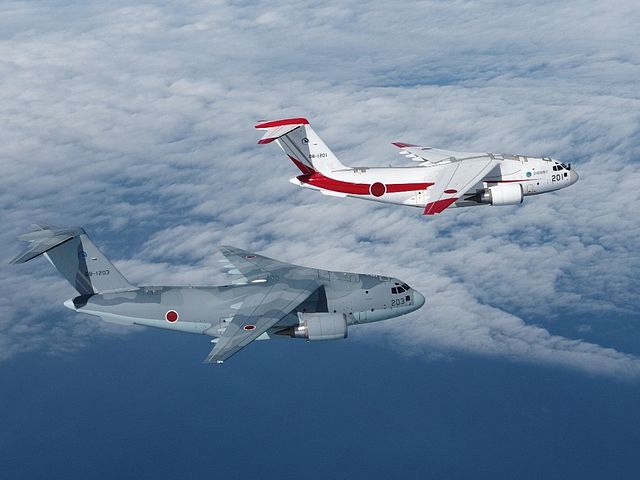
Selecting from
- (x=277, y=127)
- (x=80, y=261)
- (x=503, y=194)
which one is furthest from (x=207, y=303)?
(x=503, y=194)

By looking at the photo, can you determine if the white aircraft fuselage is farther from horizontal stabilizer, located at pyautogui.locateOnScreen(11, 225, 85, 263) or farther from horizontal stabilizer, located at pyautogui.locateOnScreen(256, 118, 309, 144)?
horizontal stabilizer, located at pyautogui.locateOnScreen(11, 225, 85, 263)

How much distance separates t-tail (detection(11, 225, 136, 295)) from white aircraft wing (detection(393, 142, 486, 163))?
26.9 metres

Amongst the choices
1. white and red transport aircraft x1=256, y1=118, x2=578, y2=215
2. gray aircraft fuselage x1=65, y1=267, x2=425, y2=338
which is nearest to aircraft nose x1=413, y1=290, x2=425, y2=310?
gray aircraft fuselage x1=65, y1=267, x2=425, y2=338

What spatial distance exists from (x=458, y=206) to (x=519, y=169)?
561 cm

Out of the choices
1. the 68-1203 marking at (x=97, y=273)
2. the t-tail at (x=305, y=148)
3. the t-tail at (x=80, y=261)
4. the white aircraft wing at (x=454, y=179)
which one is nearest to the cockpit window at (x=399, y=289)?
the white aircraft wing at (x=454, y=179)

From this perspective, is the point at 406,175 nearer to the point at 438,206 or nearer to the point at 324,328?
the point at 438,206

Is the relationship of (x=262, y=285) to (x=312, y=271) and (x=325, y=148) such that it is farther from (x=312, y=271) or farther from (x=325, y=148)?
(x=325, y=148)

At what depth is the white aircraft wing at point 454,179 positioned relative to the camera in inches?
2599

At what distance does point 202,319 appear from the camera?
58.4 meters

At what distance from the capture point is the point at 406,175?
70.2 metres

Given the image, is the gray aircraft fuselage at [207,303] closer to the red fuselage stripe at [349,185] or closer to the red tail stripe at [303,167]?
the red fuselage stripe at [349,185]

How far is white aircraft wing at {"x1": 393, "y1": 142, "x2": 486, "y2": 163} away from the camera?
237 ft

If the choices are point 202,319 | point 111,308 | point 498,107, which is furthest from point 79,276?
point 498,107

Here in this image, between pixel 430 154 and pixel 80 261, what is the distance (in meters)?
Answer: 30.2
